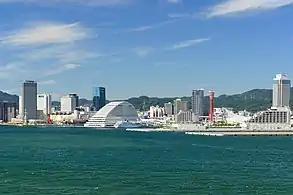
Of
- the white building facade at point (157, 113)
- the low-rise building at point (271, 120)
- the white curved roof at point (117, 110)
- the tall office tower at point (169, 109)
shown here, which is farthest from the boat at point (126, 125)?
the tall office tower at point (169, 109)

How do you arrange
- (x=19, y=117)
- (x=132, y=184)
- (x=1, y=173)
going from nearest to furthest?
(x=132, y=184) → (x=1, y=173) → (x=19, y=117)

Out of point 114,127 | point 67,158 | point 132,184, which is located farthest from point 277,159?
point 114,127

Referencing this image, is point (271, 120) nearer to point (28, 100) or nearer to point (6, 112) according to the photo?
point (28, 100)

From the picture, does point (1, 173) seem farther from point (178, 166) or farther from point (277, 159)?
point (277, 159)

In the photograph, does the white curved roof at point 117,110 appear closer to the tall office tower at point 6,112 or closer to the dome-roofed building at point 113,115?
the dome-roofed building at point 113,115

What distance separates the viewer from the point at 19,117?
181625 mm

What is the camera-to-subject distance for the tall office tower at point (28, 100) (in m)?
184

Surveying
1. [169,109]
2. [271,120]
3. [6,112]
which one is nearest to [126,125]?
[271,120]

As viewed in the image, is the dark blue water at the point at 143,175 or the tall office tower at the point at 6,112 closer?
the dark blue water at the point at 143,175

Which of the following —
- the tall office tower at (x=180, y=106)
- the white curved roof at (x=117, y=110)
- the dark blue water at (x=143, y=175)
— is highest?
the tall office tower at (x=180, y=106)

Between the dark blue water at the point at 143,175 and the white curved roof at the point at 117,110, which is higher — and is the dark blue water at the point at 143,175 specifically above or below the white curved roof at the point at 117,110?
below

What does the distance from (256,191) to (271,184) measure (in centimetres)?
234

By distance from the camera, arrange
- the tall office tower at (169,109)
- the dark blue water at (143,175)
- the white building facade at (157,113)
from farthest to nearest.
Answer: the tall office tower at (169,109) → the white building facade at (157,113) → the dark blue water at (143,175)

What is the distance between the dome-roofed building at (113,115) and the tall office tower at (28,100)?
159ft
